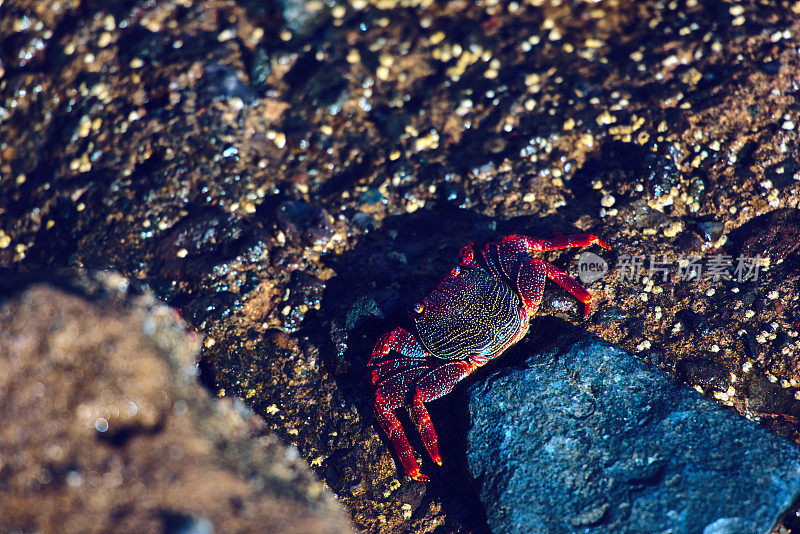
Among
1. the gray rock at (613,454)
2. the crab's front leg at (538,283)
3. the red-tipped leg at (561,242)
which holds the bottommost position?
the gray rock at (613,454)

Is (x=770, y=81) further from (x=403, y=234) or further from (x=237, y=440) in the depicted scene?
(x=237, y=440)

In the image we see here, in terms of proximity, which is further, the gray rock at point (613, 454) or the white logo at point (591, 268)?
the white logo at point (591, 268)

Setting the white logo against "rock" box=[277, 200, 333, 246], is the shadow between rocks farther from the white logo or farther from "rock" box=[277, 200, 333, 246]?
"rock" box=[277, 200, 333, 246]

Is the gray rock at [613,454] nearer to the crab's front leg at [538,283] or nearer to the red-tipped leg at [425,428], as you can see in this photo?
the red-tipped leg at [425,428]

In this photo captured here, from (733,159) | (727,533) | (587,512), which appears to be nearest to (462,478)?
(587,512)

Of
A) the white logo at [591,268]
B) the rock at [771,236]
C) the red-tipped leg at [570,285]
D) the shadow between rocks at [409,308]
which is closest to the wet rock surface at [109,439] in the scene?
the shadow between rocks at [409,308]

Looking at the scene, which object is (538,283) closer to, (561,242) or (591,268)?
(561,242)

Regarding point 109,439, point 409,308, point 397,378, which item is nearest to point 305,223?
point 409,308
